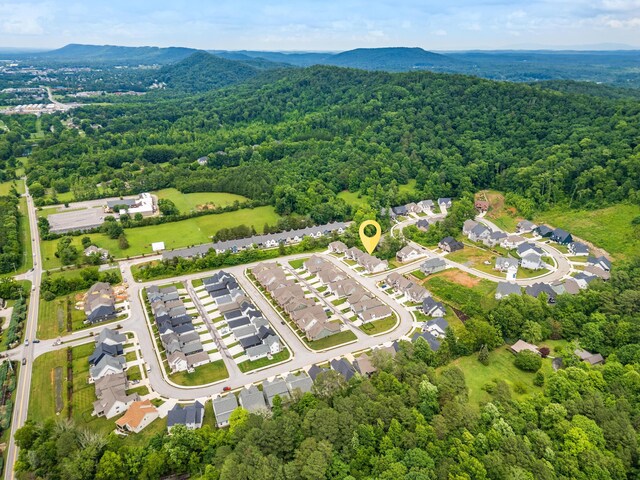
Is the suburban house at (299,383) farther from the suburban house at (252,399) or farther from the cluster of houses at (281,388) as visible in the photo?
the suburban house at (252,399)

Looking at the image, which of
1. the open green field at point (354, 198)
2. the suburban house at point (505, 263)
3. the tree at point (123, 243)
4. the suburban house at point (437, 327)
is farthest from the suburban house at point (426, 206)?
the tree at point (123, 243)

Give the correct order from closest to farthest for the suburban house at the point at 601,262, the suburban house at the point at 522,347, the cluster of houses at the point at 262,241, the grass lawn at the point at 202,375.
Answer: the grass lawn at the point at 202,375
the suburban house at the point at 522,347
the suburban house at the point at 601,262
the cluster of houses at the point at 262,241

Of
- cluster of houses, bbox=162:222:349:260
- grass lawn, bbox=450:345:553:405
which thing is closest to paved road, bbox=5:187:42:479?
cluster of houses, bbox=162:222:349:260

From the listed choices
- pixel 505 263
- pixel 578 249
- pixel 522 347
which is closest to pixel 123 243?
pixel 505 263

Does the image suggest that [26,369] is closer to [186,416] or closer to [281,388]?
[186,416]

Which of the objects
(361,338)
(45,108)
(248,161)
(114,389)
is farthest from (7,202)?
(45,108)

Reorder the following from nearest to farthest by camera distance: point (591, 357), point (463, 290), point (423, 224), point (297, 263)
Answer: point (591, 357) → point (463, 290) → point (297, 263) → point (423, 224)
